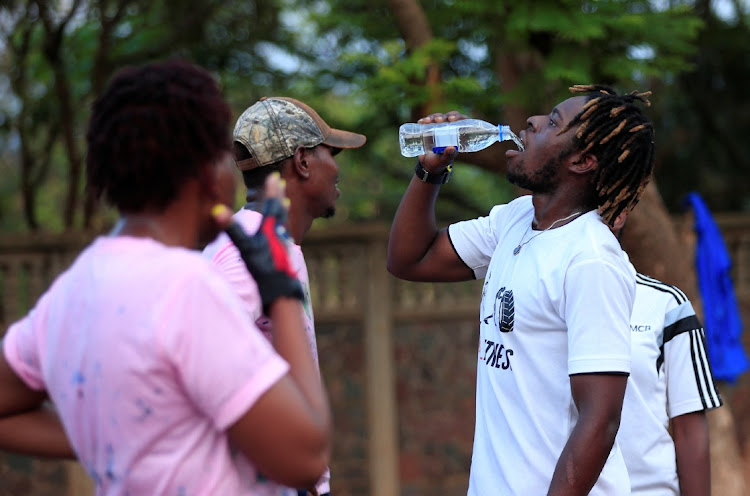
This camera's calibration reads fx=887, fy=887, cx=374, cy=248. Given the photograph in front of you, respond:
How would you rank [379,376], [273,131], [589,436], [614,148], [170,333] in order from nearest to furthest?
[170,333]
[589,436]
[614,148]
[273,131]
[379,376]

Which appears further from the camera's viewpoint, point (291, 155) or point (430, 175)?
point (430, 175)

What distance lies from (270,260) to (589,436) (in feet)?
3.52

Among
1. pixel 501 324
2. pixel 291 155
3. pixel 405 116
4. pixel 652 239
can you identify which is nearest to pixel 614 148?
pixel 501 324

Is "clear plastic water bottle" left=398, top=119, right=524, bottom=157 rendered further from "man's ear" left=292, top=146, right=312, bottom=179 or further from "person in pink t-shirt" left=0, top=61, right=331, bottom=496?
"person in pink t-shirt" left=0, top=61, right=331, bottom=496

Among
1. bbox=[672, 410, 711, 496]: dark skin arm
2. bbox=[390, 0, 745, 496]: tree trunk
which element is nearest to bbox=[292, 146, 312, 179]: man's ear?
bbox=[672, 410, 711, 496]: dark skin arm

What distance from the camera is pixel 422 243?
10.7ft

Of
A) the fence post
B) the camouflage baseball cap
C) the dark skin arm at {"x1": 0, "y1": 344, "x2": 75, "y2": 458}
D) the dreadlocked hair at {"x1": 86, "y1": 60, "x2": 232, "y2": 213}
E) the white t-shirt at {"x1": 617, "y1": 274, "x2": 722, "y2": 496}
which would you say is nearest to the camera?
the dreadlocked hair at {"x1": 86, "y1": 60, "x2": 232, "y2": 213}

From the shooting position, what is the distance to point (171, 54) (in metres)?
8.30

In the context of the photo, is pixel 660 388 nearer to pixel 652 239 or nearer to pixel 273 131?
pixel 273 131

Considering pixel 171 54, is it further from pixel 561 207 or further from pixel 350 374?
pixel 561 207

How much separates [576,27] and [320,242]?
291 centimetres

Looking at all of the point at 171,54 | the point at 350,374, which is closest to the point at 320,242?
the point at 350,374

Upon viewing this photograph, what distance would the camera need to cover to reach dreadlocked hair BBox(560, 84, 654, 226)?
110 inches

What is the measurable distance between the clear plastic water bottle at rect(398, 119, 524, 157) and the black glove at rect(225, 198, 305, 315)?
4.25 ft
